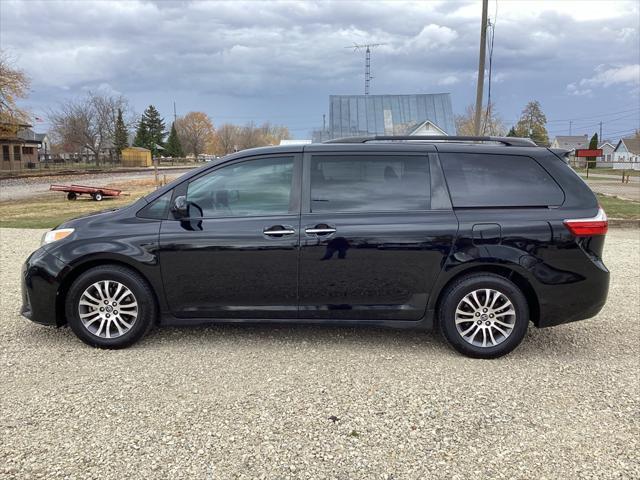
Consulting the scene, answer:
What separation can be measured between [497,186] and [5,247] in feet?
28.9

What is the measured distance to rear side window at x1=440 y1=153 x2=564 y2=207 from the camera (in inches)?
167

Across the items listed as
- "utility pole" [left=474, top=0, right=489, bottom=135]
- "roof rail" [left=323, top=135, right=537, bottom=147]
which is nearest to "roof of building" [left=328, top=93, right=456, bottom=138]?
"utility pole" [left=474, top=0, right=489, bottom=135]

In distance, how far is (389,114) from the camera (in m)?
40.6

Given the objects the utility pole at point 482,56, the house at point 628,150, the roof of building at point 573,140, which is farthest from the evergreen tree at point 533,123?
the utility pole at point 482,56

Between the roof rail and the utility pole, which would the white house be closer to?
the utility pole

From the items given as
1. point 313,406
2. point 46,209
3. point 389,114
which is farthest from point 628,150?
point 313,406

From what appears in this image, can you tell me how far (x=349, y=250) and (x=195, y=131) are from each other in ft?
355

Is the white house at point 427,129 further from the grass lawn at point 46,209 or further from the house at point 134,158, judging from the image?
the house at point 134,158

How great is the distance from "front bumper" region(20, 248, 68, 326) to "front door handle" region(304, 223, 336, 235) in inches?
78.9

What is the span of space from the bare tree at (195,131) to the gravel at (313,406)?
104m

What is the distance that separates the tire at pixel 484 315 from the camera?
4141mm

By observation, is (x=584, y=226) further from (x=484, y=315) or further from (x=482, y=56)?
(x=482, y=56)

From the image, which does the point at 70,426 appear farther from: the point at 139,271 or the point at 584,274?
the point at 584,274

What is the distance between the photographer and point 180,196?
4332 millimetres
